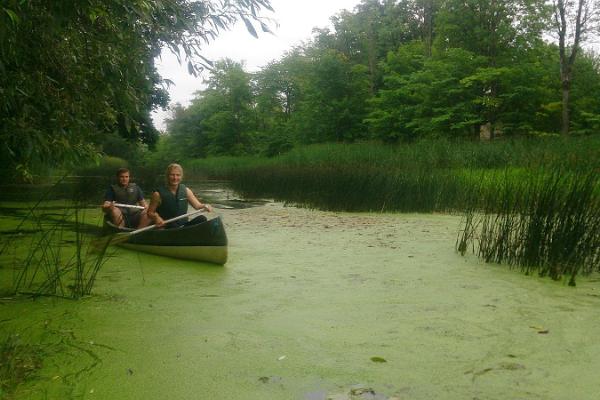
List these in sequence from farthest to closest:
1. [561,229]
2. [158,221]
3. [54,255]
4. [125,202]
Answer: [125,202] < [158,221] < [54,255] < [561,229]

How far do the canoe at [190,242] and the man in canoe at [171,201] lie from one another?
0.18 metres

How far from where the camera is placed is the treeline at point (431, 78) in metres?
15.8

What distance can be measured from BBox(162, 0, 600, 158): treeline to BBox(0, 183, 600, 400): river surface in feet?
37.4

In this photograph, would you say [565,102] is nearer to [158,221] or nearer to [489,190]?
[489,190]

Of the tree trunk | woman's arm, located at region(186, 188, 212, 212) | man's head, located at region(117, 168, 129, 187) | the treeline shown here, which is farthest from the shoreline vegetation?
the treeline

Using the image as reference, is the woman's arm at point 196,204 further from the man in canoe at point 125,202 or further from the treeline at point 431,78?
the treeline at point 431,78

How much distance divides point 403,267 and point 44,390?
3262 millimetres

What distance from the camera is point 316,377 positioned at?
94.9 inches

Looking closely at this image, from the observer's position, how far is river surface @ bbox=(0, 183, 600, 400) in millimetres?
2312

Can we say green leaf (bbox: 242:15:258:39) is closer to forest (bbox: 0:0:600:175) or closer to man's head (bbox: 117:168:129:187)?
forest (bbox: 0:0:600:175)

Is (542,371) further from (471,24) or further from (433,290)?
(471,24)

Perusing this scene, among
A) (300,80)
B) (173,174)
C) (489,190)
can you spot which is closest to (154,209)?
(173,174)

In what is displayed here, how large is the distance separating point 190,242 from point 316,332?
2346 mm

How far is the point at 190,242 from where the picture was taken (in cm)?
507
